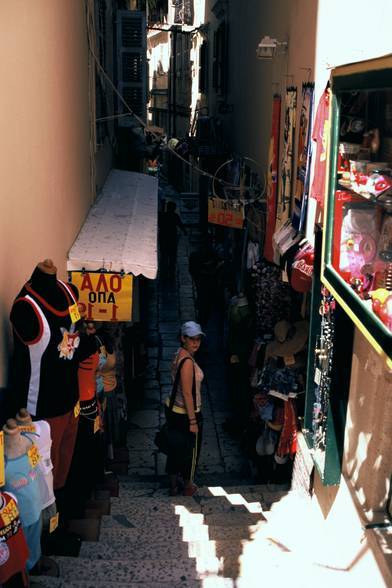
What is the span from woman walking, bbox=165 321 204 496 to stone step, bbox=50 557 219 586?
1838 millimetres

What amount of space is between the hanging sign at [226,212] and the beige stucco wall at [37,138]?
3745mm

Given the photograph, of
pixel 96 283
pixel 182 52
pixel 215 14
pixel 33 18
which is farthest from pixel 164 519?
pixel 182 52

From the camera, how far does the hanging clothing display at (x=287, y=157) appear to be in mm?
8516

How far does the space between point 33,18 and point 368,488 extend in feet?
16.2

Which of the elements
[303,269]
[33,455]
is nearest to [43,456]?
[33,455]

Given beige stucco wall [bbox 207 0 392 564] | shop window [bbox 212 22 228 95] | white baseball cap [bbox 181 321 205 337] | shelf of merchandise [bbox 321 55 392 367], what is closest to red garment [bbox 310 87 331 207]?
beige stucco wall [bbox 207 0 392 564]

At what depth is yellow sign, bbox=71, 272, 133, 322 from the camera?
7023 millimetres

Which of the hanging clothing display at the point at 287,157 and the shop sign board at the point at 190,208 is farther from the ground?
the hanging clothing display at the point at 287,157

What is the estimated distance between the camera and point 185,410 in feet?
23.2

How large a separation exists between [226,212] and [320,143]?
540 cm

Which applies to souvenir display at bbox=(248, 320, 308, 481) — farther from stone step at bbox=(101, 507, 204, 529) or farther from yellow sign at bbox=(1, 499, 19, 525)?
yellow sign at bbox=(1, 499, 19, 525)

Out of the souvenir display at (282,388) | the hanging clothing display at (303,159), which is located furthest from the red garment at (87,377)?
the hanging clothing display at (303,159)

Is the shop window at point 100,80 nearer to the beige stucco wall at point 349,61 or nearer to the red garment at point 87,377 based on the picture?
the beige stucco wall at point 349,61

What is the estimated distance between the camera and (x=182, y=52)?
1201 inches
